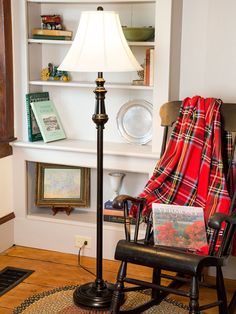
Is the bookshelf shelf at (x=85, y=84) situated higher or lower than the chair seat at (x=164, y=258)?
higher

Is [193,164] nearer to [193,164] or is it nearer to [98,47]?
[193,164]

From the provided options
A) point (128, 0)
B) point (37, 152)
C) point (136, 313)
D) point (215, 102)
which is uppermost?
point (128, 0)

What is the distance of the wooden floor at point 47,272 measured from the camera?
292 centimetres

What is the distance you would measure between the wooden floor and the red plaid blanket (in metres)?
0.61

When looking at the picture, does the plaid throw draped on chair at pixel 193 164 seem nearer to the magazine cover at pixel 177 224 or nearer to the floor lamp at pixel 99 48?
the magazine cover at pixel 177 224

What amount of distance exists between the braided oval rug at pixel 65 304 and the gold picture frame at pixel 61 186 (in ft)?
2.55

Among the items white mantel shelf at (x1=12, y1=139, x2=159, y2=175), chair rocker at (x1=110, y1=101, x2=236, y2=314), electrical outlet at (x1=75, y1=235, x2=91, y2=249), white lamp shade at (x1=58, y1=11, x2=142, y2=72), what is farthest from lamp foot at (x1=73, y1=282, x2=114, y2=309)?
white lamp shade at (x1=58, y1=11, x2=142, y2=72)

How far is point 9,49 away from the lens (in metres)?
3.38

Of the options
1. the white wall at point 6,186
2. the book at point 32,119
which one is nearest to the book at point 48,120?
the book at point 32,119

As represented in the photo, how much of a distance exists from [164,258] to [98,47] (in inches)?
41.5

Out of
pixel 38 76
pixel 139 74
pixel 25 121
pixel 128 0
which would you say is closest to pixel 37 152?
pixel 25 121

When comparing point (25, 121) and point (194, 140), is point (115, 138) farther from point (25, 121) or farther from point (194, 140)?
point (194, 140)

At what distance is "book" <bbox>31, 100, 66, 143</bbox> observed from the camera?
344cm

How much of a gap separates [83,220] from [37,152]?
1.82 feet
